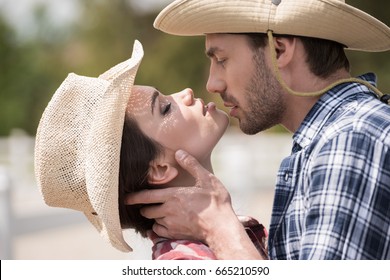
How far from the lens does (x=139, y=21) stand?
3784 cm

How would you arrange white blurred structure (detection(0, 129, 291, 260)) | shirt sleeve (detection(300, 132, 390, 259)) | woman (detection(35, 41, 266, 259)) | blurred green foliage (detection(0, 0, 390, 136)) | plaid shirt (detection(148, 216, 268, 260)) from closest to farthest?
1. shirt sleeve (detection(300, 132, 390, 259))
2. plaid shirt (detection(148, 216, 268, 260))
3. woman (detection(35, 41, 266, 259))
4. white blurred structure (detection(0, 129, 291, 260))
5. blurred green foliage (detection(0, 0, 390, 136))

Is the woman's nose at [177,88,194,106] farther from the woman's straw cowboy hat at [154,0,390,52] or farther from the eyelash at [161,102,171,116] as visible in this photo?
the woman's straw cowboy hat at [154,0,390,52]

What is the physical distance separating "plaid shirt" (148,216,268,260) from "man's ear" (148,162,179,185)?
0.22 metres

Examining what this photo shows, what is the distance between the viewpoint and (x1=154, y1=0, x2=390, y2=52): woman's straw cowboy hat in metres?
3.03

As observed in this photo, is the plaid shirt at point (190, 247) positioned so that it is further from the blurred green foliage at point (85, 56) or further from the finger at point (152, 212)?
the blurred green foliage at point (85, 56)

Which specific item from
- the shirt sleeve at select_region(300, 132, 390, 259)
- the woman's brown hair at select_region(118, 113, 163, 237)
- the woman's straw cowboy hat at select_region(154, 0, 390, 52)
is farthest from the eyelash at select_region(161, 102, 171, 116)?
the shirt sleeve at select_region(300, 132, 390, 259)

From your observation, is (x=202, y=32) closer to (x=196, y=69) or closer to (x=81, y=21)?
(x=196, y=69)

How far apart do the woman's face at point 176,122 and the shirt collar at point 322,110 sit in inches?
14.8

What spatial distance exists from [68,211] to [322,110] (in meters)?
6.12

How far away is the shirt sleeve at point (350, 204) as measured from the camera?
254 cm

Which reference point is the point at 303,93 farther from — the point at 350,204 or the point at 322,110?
the point at 350,204

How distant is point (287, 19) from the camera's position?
3016mm

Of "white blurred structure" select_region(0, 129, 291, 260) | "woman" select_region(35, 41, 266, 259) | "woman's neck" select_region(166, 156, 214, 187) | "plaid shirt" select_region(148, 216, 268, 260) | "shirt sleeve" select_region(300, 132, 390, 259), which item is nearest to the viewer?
"shirt sleeve" select_region(300, 132, 390, 259)

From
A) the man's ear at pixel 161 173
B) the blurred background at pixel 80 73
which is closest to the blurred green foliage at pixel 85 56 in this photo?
the blurred background at pixel 80 73
